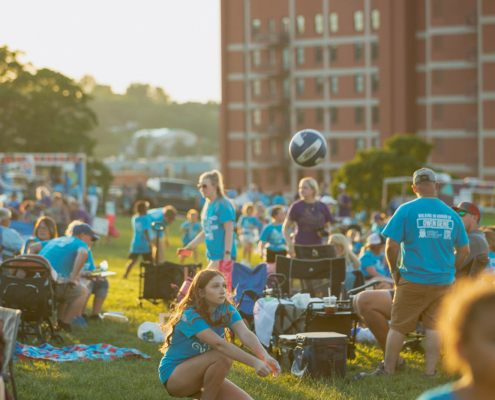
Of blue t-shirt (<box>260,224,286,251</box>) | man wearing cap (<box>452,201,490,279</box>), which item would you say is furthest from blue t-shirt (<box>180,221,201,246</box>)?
man wearing cap (<box>452,201,490,279</box>)

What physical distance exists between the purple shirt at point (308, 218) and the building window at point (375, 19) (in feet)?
177

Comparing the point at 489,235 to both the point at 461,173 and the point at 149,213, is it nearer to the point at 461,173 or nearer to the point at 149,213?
the point at 149,213

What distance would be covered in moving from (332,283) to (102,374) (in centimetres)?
321

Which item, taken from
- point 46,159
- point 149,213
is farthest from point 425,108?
point 149,213

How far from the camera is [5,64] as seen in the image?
47.3m

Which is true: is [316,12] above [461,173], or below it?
above

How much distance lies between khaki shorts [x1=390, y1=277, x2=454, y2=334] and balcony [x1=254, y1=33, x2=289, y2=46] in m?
59.9

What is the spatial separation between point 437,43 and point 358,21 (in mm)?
7728

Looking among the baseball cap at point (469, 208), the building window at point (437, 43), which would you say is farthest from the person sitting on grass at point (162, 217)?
the building window at point (437, 43)

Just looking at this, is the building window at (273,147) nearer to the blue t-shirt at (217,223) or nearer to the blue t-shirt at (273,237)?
the blue t-shirt at (273,237)

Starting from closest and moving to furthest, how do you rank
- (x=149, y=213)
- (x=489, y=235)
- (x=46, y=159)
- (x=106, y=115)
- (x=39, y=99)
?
(x=489, y=235)
(x=149, y=213)
(x=46, y=159)
(x=39, y=99)
(x=106, y=115)

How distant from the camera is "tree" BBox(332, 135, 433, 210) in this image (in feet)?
119

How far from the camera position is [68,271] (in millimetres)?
8227

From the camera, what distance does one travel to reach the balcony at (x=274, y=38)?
63.6 metres
